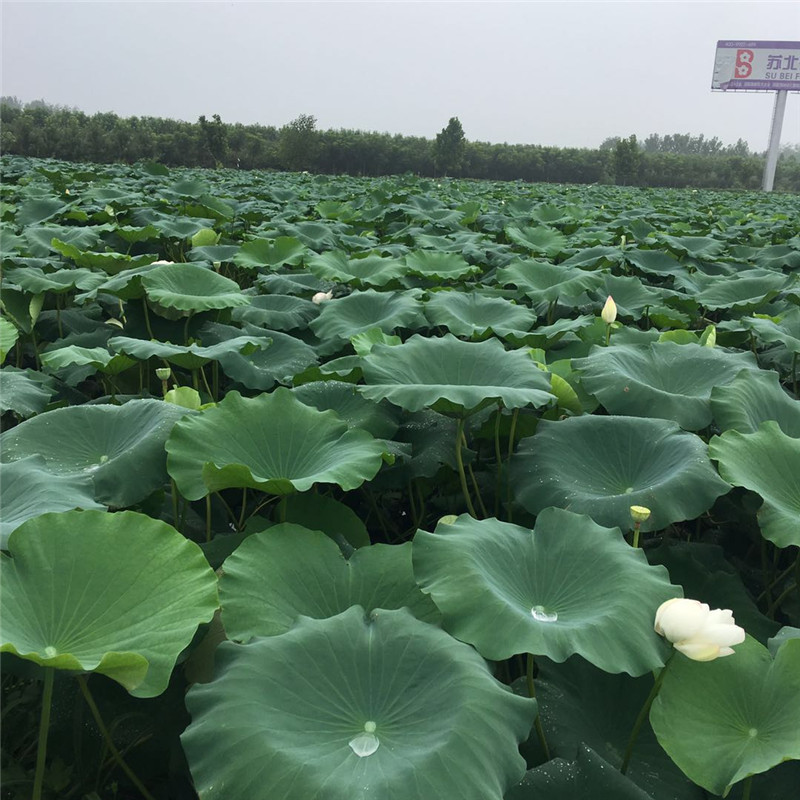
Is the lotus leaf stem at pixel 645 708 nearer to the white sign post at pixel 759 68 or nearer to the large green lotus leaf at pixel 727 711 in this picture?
the large green lotus leaf at pixel 727 711

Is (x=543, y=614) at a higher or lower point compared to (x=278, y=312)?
lower

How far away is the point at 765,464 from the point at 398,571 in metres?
0.71

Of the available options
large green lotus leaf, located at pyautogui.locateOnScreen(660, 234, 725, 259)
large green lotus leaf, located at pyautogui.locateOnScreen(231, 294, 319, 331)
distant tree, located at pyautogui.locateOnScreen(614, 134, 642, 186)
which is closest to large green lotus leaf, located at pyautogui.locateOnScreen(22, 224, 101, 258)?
large green lotus leaf, located at pyautogui.locateOnScreen(231, 294, 319, 331)

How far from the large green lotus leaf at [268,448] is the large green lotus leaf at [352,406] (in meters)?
0.13

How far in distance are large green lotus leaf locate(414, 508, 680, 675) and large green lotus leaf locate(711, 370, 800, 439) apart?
0.54 metres

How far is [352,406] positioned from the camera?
159 cm

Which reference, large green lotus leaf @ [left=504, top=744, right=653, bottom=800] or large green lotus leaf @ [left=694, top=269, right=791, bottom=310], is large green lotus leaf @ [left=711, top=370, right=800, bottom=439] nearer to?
large green lotus leaf @ [left=504, top=744, right=653, bottom=800]

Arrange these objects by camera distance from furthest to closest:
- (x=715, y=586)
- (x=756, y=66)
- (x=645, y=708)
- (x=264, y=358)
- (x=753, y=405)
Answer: (x=756, y=66)
(x=264, y=358)
(x=753, y=405)
(x=715, y=586)
(x=645, y=708)

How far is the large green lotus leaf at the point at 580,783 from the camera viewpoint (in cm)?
79

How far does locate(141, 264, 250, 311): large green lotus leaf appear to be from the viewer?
2045mm

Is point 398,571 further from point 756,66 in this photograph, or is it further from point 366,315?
point 756,66

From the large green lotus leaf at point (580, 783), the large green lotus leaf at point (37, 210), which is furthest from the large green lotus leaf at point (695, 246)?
the large green lotus leaf at point (37, 210)

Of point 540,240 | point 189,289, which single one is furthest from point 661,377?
point 540,240

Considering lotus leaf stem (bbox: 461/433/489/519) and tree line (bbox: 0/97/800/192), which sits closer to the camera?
lotus leaf stem (bbox: 461/433/489/519)
